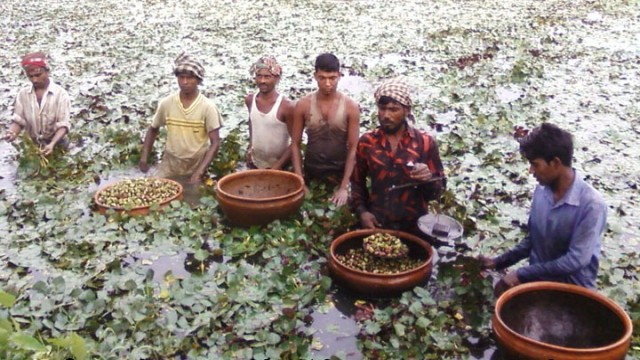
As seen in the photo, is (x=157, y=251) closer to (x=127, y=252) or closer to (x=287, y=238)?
(x=127, y=252)

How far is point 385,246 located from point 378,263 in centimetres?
13

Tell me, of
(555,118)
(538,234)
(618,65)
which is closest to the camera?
(538,234)

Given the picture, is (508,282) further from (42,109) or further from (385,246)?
(42,109)

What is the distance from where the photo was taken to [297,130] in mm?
5312

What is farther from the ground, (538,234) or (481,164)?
(538,234)

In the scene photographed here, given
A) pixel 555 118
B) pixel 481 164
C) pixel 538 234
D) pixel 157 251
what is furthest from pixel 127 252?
pixel 555 118

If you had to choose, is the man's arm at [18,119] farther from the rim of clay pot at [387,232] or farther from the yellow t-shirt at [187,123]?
the rim of clay pot at [387,232]

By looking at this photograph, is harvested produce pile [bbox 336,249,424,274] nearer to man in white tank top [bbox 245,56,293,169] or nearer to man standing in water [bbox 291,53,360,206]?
man standing in water [bbox 291,53,360,206]

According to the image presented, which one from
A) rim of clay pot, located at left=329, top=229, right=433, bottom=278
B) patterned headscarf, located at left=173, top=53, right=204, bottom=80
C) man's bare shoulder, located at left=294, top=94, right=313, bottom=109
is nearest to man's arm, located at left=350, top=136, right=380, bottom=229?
rim of clay pot, located at left=329, top=229, right=433, bottom=278

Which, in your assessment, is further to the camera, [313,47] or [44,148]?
[313,47]

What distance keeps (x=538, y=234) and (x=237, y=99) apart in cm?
583

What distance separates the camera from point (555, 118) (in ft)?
26.0

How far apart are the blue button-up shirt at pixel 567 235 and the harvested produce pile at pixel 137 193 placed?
2926 millimetres

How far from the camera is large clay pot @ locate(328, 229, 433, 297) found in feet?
12.9
